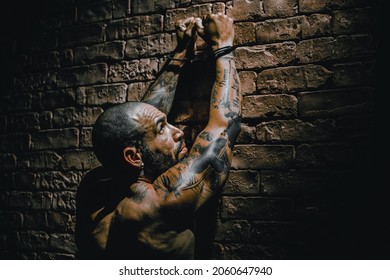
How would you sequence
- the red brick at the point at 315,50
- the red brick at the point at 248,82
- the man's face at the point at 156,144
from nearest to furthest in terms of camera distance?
the man's face at the point at 156,144
the red brick at the point at 315,50
the red brick at the point at 248,82

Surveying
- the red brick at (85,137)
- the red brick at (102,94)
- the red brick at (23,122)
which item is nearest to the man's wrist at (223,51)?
the red brick at (102,94)

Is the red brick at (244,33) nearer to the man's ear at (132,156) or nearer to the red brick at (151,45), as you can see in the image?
the red brick at (151,45)

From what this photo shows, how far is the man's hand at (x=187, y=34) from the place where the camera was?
1756mm

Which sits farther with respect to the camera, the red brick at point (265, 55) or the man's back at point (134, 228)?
the red brick at point (265, 55)

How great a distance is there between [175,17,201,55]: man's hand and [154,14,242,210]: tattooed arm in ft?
0.35

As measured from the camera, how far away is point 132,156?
4.90 ft

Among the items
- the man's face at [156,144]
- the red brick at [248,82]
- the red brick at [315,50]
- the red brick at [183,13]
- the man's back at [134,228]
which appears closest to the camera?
the man's back at [134,228]

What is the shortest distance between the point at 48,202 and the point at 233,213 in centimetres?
105

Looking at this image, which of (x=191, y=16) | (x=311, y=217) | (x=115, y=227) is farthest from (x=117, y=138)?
(x=311, y=217)

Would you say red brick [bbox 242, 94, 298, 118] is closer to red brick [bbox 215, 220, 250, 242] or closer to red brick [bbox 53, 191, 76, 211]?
red brick [bbox 215, 220, 250, 242]

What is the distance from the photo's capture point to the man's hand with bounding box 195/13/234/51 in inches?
64.5

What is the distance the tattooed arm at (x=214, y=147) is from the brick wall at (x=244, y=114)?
15cm

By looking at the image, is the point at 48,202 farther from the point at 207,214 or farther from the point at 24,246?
the point at 207,214

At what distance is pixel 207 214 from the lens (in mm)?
1737
